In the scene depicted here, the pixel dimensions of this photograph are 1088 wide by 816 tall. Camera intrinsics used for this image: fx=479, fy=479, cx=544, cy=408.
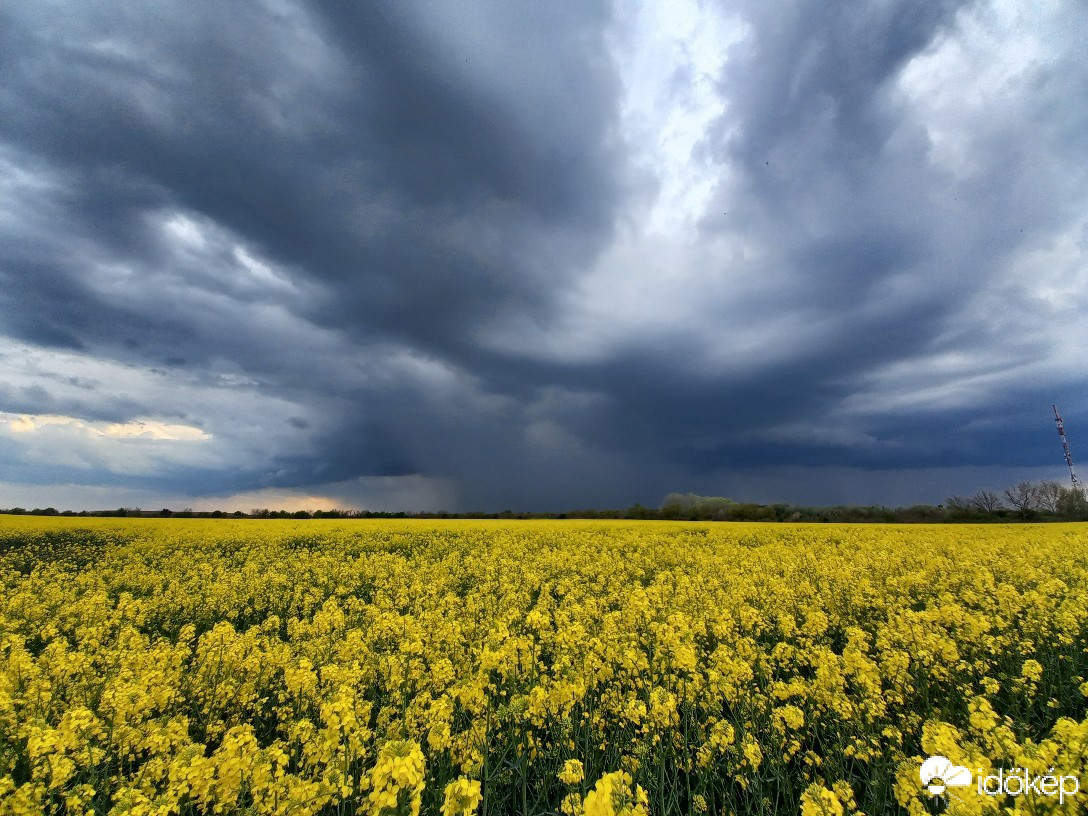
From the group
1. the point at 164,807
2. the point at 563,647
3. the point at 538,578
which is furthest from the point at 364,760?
the point at 538,578

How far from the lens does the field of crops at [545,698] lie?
3941mm

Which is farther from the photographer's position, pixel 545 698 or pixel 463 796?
pixel 545 698

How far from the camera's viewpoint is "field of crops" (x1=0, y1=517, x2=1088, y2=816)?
155 inches

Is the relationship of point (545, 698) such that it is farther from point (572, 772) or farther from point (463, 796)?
point (463, 796)

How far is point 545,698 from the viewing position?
16.9 ft

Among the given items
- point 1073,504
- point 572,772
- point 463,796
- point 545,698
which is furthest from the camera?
point 1073,504

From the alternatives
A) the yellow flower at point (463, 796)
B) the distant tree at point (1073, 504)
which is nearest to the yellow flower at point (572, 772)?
the yellow flower at point (463, 796)

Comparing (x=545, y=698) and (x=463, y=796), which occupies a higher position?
(x=463, y=796)

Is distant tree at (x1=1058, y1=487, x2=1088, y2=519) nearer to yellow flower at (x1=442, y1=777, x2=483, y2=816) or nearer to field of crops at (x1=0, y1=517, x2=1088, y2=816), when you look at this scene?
field of crops at (x1=0, y1=517, x2=1088, y2=816)

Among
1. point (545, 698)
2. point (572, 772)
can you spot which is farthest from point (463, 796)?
point (545, 698)

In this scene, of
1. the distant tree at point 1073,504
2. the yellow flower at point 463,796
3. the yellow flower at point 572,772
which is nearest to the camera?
the yellow flower at point 463,796

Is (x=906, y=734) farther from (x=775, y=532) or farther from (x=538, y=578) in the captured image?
(x=775, y=532)

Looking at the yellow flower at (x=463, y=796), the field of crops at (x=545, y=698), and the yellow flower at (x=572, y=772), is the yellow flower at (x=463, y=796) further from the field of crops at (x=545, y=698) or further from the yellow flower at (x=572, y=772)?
the yellow flower at (x=572, y=772)

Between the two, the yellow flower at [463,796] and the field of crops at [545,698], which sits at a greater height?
the yellow flower at [463,796]
